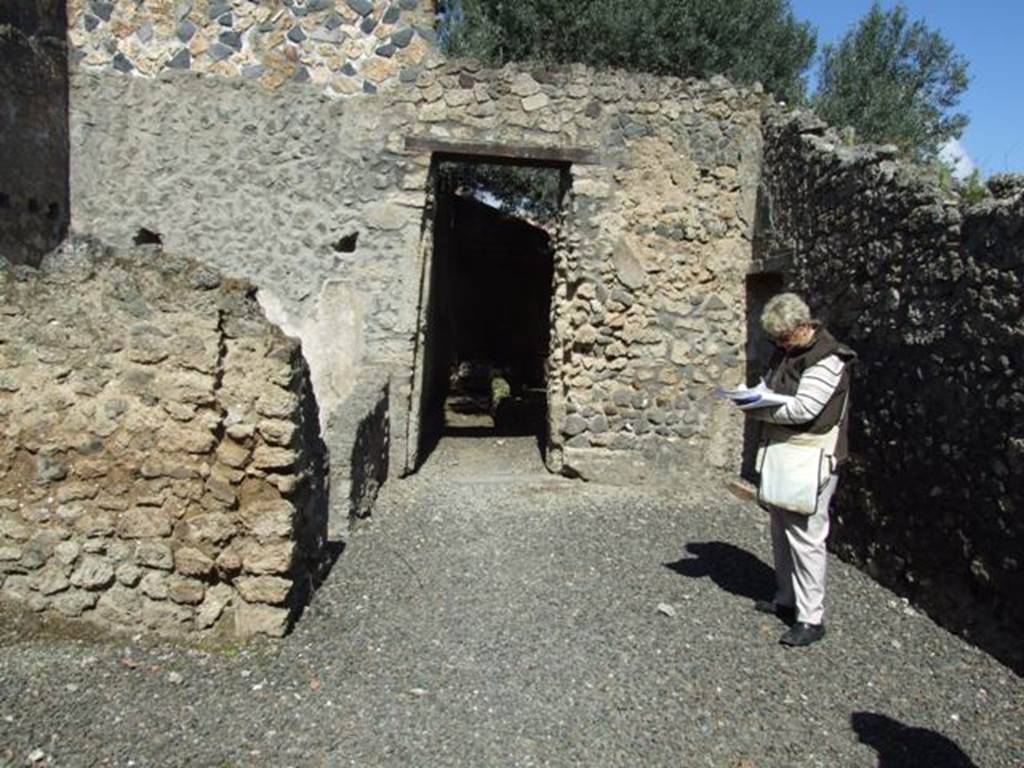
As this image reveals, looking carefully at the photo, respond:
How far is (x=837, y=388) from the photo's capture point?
4.36 meters

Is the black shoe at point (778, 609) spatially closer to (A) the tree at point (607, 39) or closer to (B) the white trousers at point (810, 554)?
(B) the white trousers at point (810, 554)

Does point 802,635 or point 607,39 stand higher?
point 607,39

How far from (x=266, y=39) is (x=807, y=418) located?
5.82m

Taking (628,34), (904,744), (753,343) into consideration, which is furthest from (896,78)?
(904,744)

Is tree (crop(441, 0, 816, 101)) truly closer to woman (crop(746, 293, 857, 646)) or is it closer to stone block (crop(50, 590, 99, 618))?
woman (crop(746, 293, 857, 646))

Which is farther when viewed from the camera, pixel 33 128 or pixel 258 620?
pixel 33 128

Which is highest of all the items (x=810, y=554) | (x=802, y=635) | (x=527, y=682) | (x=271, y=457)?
(x=271, y=457)

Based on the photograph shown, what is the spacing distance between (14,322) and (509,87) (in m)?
5.01

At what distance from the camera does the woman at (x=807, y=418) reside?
4.33m

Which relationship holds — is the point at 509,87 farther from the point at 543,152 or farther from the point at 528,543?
the point at 528,543

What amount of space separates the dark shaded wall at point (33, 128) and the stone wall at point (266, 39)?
1.04ft

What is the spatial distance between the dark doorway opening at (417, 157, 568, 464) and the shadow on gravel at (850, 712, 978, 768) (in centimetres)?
644

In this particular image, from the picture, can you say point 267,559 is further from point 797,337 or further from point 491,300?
point 491,300

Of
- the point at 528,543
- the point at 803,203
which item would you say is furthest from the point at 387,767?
the point at 803,203
